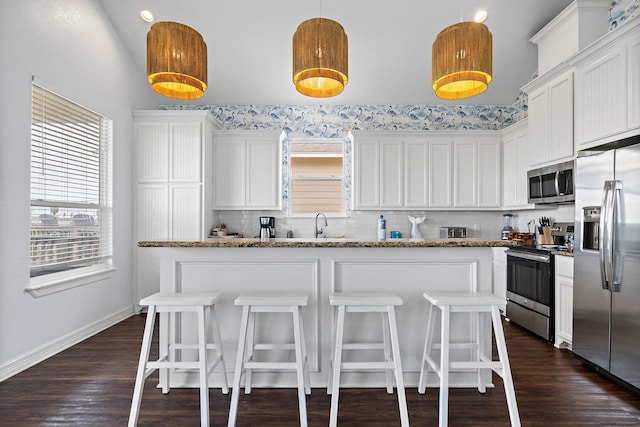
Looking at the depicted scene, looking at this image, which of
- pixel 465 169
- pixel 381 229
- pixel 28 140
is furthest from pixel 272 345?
pixel 465 169

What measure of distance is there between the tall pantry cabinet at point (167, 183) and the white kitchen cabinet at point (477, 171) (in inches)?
128

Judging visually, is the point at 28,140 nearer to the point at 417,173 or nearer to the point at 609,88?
the point at 417,173

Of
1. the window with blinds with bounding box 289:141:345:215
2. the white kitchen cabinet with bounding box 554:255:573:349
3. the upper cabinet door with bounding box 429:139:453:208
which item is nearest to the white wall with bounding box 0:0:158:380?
the window with blinds with bounding box 289:141:345:215

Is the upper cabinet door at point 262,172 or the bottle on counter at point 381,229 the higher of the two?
the upper cabinet door at point 262,172

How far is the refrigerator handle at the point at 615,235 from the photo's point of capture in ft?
8.48

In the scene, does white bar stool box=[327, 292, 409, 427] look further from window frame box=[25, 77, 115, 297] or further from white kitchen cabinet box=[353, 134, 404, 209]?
white kitchen cabinet box=[353, 134, 404, 209]

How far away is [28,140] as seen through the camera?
3008 mm

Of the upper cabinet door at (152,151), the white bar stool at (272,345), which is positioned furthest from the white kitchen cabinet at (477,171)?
the upper cabinet door at (152,151)

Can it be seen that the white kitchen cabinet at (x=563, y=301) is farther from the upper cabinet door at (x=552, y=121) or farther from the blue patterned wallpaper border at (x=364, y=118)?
the blue patterned wallpaper border at (x=364, y=118)

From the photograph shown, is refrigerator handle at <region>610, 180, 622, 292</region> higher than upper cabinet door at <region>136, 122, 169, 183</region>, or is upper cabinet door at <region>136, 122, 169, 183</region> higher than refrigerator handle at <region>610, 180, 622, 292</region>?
upper cabinet door at <region>136, 122, 169, 183</region>

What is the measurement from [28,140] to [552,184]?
15.2 ft

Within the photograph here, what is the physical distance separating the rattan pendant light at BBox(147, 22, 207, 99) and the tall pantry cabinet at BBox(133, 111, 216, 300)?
2399 mm

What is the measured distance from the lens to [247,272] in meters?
2.57

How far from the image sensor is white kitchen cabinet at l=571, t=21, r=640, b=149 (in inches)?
108
